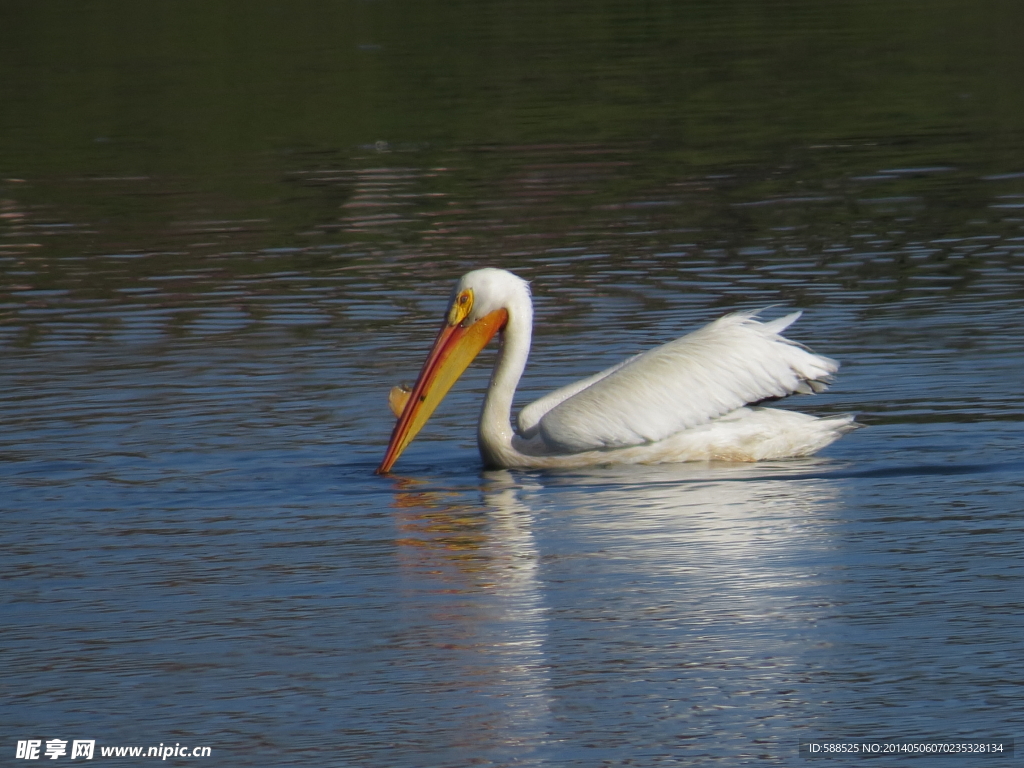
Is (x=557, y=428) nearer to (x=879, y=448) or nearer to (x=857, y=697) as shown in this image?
(x=879, y=448)

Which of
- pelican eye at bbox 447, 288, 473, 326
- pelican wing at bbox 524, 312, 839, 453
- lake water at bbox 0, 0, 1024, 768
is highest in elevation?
pelican eye at bbox 447, 288, 473, 326

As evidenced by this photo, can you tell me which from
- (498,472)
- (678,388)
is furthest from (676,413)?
(498,472)

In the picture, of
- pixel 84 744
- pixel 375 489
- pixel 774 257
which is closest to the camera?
pixel 84 744

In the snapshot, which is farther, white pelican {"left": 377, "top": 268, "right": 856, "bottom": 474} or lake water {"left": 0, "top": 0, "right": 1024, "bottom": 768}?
white pelican {"left": 377, "top": 268, "right": 856, "bottom": 474}

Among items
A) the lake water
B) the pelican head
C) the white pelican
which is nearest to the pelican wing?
the white pelican

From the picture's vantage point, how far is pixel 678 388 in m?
6.89

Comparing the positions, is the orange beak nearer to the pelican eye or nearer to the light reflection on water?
the pelican eye

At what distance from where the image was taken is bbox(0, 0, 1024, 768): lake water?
4535 millimetres

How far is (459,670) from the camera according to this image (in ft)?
15.5

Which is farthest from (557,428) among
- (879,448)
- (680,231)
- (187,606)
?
(680,231)

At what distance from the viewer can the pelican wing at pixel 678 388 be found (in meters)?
6.83

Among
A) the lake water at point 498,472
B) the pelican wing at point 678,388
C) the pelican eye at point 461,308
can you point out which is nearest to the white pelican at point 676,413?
the pelican wing at point 678,388

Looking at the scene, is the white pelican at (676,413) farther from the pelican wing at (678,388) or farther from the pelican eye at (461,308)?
the pelican eye at (461,308)

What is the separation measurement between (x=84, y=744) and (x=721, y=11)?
922 inches
